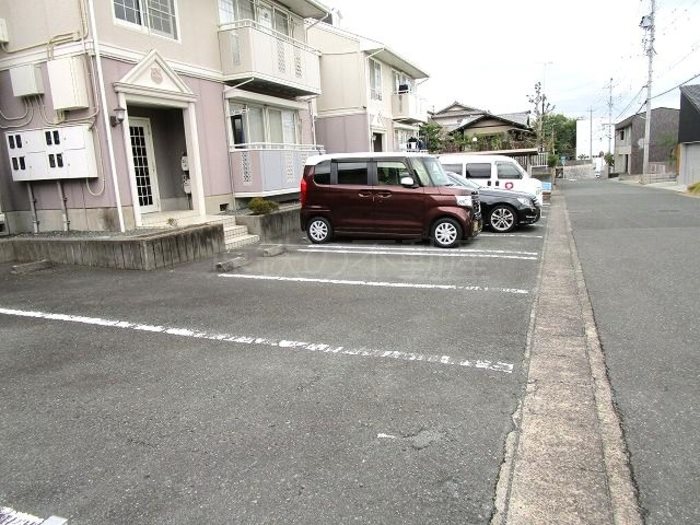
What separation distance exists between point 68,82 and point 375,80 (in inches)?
598

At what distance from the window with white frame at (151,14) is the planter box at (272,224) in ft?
14.2

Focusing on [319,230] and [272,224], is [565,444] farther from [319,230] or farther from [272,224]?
[272,224]

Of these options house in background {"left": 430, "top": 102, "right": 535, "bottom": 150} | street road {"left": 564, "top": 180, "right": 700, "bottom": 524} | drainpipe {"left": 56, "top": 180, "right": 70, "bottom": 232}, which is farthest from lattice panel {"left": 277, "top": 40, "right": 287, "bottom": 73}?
house in background {"left": 430, "top": 102, "right": 535, "bottom": 150}

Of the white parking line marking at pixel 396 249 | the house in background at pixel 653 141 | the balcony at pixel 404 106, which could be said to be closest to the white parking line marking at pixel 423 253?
the white parking line marking at pixel 396 249

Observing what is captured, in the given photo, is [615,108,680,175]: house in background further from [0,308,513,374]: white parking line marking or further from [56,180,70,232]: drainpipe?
[0,308,513,374]: white parking line marking

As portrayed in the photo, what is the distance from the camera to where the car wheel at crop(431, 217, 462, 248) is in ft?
34.1

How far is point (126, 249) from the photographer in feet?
28.6

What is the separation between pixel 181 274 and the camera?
27.7 ft

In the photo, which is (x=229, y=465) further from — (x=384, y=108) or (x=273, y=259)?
(x=384, y=108)

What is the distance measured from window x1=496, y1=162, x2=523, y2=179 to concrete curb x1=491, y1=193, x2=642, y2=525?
1037cm

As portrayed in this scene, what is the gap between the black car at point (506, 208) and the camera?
12680 millimetres

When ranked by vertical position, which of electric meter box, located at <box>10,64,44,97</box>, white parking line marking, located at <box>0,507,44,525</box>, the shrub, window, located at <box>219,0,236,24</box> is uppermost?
window, located at <box>219,0,236,24</box>

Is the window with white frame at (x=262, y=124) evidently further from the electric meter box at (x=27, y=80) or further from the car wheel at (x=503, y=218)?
the car wheel at (x=503, y=218)

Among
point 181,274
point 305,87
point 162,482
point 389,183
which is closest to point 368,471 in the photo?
point 162,482
